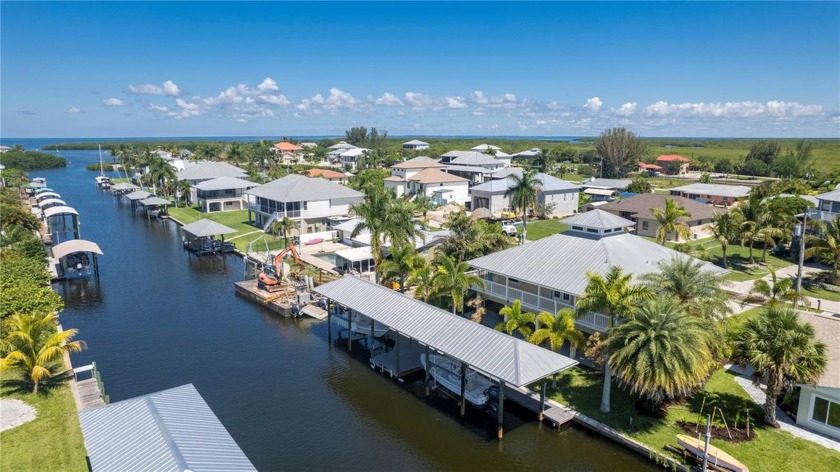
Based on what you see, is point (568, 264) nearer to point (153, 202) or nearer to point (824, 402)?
point (824, 402)

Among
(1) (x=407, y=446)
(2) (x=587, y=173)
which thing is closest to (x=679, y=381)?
(1) (x=407, y=446)

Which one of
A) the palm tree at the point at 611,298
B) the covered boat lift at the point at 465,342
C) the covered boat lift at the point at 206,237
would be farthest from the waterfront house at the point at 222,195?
the palm tree at the point at 611,298

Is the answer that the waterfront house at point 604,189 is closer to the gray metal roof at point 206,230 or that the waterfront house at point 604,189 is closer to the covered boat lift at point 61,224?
the gray metal roof at point 206,230

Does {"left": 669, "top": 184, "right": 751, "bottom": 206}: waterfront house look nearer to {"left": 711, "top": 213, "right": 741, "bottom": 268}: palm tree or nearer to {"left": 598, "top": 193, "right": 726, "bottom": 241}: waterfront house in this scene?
{"left": 598, "top": 193, "right": 726, "bottom": 241}: waterfront house

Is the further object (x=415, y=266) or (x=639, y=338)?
(x=415, y=266)

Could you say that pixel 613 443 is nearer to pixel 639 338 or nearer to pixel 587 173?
pixel 639 338

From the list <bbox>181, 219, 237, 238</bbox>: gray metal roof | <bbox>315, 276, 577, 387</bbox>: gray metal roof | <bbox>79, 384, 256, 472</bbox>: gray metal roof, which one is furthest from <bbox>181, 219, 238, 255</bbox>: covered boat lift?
<bbox>79, 384, 256, 472</bbox>: gray metal roof

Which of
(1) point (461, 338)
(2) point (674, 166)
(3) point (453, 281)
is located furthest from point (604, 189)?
(1) point (461, 338)
